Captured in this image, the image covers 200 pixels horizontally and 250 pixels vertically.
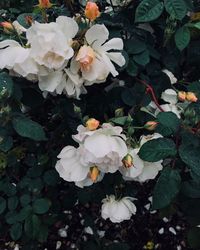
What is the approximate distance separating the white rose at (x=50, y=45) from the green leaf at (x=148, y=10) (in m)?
0.29

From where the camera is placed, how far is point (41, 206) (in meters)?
1.43

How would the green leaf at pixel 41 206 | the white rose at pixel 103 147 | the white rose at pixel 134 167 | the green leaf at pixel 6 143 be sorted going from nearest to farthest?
the white rose at pixel 103 147 < the white rose at pixel 134 167 < the green leaf at pixel 6 143 < the green leaf at pixel 41 206

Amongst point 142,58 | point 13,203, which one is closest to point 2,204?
point 13,203

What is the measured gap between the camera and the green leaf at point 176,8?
4.09ft

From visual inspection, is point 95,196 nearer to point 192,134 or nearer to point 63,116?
point 63,116

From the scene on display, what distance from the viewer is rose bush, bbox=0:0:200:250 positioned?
3.42ft

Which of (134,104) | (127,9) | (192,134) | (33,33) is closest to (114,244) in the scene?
(134,104)

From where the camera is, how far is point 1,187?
1.48m

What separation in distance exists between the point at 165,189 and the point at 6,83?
1.54 ft

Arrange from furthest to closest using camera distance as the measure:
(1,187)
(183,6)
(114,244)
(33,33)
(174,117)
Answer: (114,244) → (1,187) → (183,6) → (174,117) → (33,33)

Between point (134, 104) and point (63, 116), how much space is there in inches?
9.0

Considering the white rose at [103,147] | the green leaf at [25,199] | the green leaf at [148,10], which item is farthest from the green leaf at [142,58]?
the green leaf at [25,199]

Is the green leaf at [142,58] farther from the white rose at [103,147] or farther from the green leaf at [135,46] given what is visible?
the white rose at [103,147]

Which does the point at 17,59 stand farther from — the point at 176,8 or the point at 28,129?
the point at 176,8
